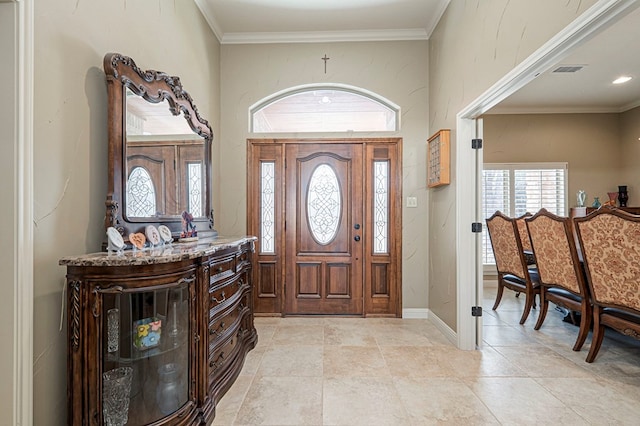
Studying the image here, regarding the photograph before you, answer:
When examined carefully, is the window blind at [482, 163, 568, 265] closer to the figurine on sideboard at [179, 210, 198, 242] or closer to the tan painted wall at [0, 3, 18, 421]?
the figurine on sideboard at [179, 210, 198, 242]

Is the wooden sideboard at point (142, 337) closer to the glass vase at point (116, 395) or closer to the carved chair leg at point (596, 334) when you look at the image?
the glass vase at point (116, 395)

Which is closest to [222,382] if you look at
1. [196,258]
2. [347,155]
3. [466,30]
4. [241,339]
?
[241,339]

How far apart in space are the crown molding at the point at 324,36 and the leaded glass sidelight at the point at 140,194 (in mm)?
2467

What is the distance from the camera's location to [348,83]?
3.78m

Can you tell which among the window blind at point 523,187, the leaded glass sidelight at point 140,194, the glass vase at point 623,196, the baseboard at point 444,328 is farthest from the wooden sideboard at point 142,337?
the glass vase at point 623,196

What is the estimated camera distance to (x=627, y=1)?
51.7 inches

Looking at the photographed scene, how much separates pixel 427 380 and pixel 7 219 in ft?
8.56

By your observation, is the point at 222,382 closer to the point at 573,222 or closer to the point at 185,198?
the point at 185,198

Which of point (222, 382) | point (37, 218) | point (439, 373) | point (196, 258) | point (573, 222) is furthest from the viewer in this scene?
point (573, 222)

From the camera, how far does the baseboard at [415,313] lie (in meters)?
3.72

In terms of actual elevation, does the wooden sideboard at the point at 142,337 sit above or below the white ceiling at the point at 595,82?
below

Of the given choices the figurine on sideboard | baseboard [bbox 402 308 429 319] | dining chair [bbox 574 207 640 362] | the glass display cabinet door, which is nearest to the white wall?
baseboard [bbox 402 308 429 319]

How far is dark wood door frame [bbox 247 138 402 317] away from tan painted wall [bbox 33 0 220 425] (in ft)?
6.25

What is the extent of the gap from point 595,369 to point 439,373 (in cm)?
123
